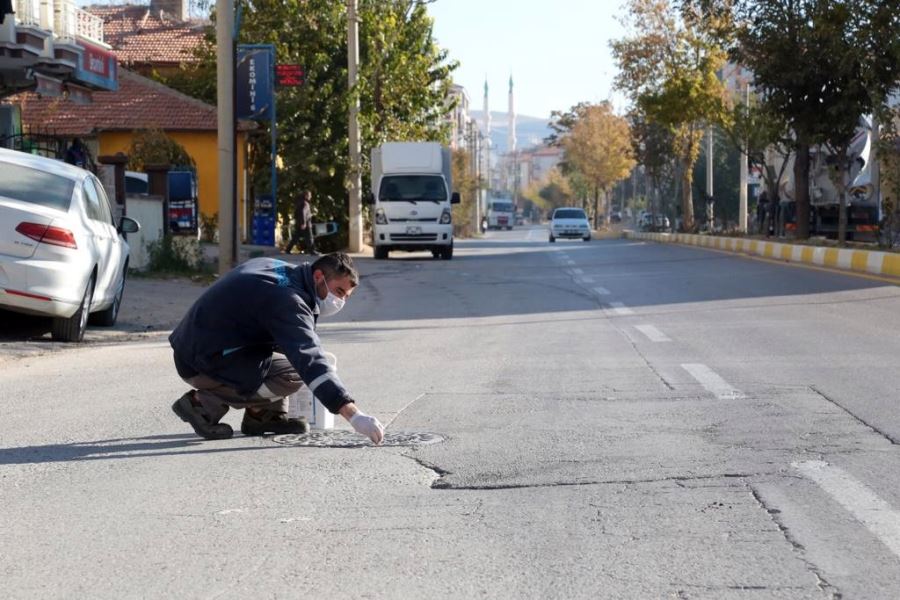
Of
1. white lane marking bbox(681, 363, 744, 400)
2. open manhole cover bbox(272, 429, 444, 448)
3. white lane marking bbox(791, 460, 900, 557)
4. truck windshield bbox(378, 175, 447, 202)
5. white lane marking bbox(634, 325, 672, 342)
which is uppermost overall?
truck windshield bbox(378, 175, 447, 202)

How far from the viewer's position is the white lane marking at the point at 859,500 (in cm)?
549

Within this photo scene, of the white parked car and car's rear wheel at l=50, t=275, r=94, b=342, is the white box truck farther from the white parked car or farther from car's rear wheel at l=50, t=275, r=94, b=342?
car's rear wheel at l=50, t=275, r=94, b=342

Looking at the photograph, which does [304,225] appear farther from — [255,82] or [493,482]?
[493,482]

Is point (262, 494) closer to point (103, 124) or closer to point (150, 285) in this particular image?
point (150, 285)

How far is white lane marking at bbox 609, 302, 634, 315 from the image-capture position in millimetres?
17578

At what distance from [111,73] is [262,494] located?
26333mm

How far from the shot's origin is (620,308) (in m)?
18.3

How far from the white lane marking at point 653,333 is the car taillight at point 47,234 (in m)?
5.61

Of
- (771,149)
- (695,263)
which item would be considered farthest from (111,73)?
(771,149)

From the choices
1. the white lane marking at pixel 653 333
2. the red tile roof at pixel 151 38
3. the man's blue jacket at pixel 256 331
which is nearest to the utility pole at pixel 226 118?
the white lane marking at pixel 653 333

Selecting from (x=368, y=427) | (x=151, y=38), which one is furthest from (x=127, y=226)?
(x=151, y=38)

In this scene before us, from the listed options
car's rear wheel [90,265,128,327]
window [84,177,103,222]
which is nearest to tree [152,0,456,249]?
car's rear wheel [90,265,128,327]

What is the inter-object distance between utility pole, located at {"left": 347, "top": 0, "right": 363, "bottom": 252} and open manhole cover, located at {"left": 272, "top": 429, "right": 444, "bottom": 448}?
31.9 m

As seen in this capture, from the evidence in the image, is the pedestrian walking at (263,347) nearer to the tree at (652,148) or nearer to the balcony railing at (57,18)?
the balcony railing at (57,18)
